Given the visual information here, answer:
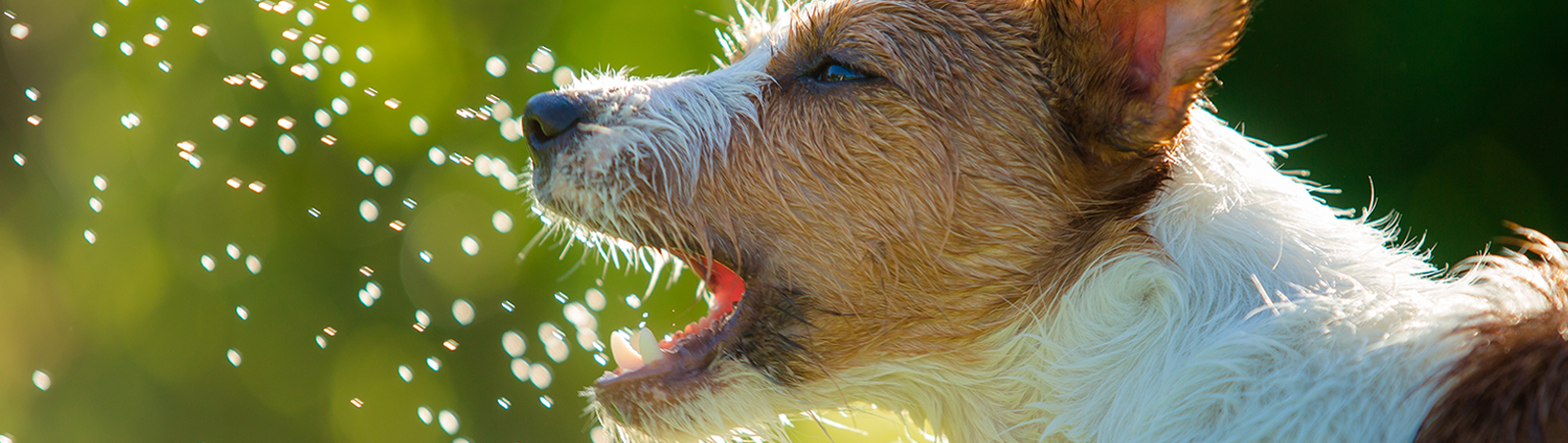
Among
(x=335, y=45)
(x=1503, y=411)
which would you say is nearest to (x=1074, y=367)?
(x=1503, y=411)

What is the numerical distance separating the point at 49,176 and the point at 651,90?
584cm

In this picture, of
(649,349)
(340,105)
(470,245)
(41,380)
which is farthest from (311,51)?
(649,349)

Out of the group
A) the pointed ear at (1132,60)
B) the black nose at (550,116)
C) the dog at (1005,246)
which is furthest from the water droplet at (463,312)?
the pointed ear at (1132,60)

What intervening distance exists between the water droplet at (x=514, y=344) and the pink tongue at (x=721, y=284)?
11.6ft

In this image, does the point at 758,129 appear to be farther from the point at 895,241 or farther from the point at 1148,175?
the point at 1148,175

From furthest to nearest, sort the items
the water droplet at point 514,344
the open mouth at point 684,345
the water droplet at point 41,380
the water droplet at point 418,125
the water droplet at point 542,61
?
the water droplet at point 41,380
the water droplet at point 418,125
the water droplet at point 514,344
the water droplet at point 542,61
the open mouth at point 684,345

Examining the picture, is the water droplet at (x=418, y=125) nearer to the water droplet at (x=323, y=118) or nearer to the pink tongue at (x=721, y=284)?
the water droplet at (x=323, y=118)

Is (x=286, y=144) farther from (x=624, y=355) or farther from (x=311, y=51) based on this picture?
(x=624, y=355)

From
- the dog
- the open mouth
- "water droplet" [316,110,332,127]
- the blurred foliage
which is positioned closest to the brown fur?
the dog

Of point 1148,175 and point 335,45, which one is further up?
point 335,45

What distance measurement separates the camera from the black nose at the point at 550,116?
242 cm

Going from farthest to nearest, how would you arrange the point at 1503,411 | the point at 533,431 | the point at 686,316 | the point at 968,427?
1. the point at 533,431
2. the point at 686,316
3. the point at 968,427
4. the point at 1503,411

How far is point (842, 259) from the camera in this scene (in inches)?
91.4

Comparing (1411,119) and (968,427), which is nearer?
(968,427)
